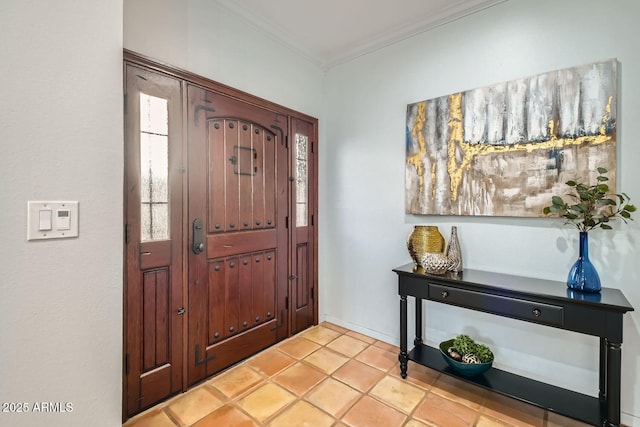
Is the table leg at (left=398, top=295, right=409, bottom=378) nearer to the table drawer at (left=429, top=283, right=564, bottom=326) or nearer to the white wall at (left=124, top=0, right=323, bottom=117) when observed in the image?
the table drawer at (left=429, top=283, right=564, bottom=326)

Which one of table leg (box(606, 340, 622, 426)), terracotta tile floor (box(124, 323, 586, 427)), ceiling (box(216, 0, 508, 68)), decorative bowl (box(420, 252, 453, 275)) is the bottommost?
terracotta tile floor (box(124, 323, 586, 427))

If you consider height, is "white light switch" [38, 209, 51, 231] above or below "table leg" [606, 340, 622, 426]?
above

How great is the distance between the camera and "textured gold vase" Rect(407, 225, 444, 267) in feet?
7.00

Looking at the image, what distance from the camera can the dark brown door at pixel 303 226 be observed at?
106 inches

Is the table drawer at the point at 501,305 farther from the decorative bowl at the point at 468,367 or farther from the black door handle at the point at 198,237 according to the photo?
the black door handle at the point at 198,237

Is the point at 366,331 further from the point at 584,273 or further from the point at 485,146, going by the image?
the point at 485,146

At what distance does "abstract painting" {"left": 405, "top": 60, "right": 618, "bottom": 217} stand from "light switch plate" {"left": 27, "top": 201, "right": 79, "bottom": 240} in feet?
6.95

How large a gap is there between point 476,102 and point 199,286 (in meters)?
2.35

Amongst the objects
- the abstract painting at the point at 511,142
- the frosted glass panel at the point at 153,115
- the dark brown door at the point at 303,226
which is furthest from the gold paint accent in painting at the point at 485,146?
the frosted glass panel at the point at 153,115

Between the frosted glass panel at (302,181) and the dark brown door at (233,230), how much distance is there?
0.18 meters

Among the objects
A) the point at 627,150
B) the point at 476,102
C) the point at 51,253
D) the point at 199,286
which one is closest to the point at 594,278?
the point at 627,150

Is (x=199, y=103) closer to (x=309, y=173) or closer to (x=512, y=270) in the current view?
(x=309, y=173)

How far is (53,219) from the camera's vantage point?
0.98m

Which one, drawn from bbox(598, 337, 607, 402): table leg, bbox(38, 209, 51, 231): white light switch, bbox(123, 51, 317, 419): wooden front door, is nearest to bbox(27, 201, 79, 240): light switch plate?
bbox(38, 209, 51, 231): white light switch
